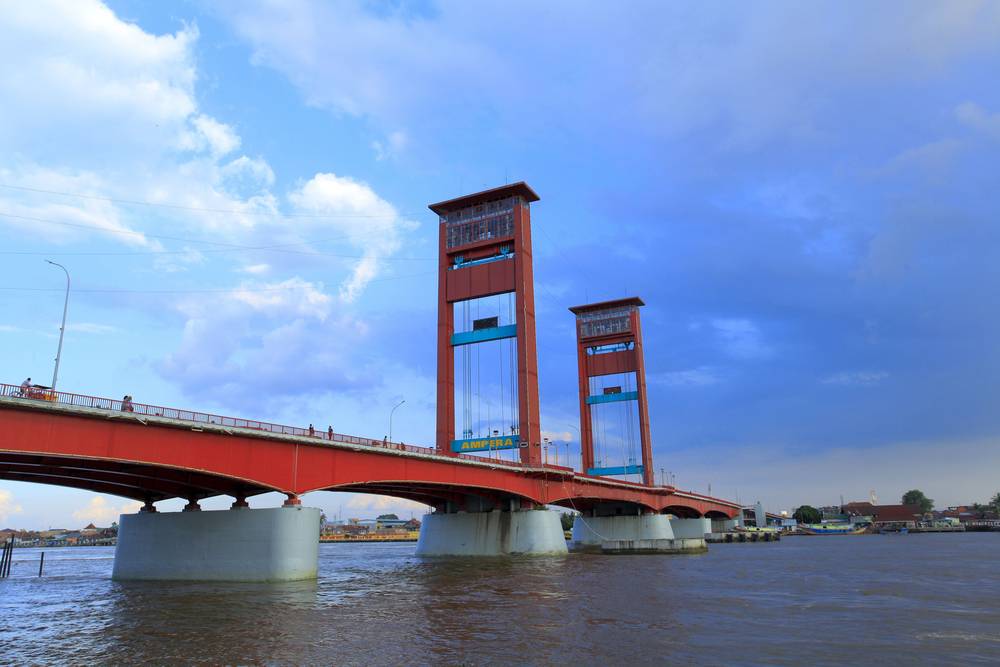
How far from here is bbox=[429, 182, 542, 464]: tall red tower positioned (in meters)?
65.4

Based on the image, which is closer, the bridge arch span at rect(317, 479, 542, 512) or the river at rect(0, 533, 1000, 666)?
the river at rect(0, 533, 1000, 666)

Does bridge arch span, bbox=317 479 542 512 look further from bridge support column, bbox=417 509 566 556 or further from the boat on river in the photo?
the boat on river

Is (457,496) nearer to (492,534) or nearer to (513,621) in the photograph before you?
(492,534)

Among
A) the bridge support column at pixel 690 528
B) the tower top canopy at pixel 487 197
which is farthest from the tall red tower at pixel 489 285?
the bridge support column at pixel 690 528

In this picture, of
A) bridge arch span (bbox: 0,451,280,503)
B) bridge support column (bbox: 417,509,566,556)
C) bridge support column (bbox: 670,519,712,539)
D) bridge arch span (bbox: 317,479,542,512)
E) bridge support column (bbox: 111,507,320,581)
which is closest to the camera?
bridge arch span (bbox: 0,451,280,503)

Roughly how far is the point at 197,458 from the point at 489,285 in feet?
129

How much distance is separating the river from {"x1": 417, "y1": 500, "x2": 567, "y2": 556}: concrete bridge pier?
22005 millimetres

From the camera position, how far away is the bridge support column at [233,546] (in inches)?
1421

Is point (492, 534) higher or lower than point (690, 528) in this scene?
higher

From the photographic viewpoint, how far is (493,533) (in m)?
63.9

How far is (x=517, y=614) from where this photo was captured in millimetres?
26062

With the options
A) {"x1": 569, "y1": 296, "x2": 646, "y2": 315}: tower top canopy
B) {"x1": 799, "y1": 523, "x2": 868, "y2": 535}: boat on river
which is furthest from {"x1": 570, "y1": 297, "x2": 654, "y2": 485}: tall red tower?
{"x1": 799, "y1": 523, "x2": 868, "y2": 535}: boat on river

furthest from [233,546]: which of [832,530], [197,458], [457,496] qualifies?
[832,530]

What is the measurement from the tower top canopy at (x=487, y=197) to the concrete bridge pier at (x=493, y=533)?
101ft
